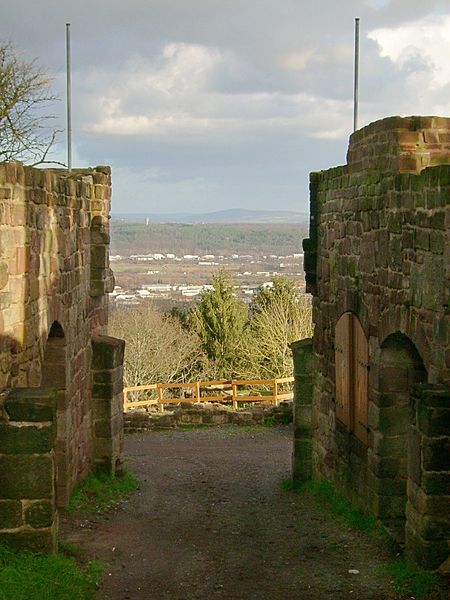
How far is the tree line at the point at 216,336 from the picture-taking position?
117 feet

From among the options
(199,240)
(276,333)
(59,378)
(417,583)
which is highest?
(199,240)

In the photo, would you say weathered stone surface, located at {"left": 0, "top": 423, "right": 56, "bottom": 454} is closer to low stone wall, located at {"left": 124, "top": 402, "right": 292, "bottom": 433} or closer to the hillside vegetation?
low stone wall, located at {"left": 124, "top": 402, "right": 292, "bottom": 433}

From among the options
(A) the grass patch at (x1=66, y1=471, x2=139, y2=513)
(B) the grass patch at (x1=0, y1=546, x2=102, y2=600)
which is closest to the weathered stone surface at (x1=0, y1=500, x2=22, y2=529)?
(B) the grass patch at (x1=0, y1=546, x2=102, y2=600)

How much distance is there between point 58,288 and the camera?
9.77m

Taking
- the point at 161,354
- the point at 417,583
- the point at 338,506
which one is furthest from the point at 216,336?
the point at 417,583

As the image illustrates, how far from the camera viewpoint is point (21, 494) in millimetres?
6965

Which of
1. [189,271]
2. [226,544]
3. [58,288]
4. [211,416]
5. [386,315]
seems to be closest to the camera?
[386,315]

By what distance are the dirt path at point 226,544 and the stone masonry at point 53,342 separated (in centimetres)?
97

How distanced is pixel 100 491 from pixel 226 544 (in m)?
2.70

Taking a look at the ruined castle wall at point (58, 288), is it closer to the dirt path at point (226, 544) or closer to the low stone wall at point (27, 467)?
the low stone wall at point (27, 467)

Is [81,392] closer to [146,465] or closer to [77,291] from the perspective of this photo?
[77,291]

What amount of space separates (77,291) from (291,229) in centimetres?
13378

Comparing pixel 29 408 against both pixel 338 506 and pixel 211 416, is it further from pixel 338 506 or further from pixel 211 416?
pixel 211 416

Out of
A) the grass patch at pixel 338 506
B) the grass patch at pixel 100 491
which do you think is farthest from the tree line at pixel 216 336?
the grass patch at pixel 100 491
